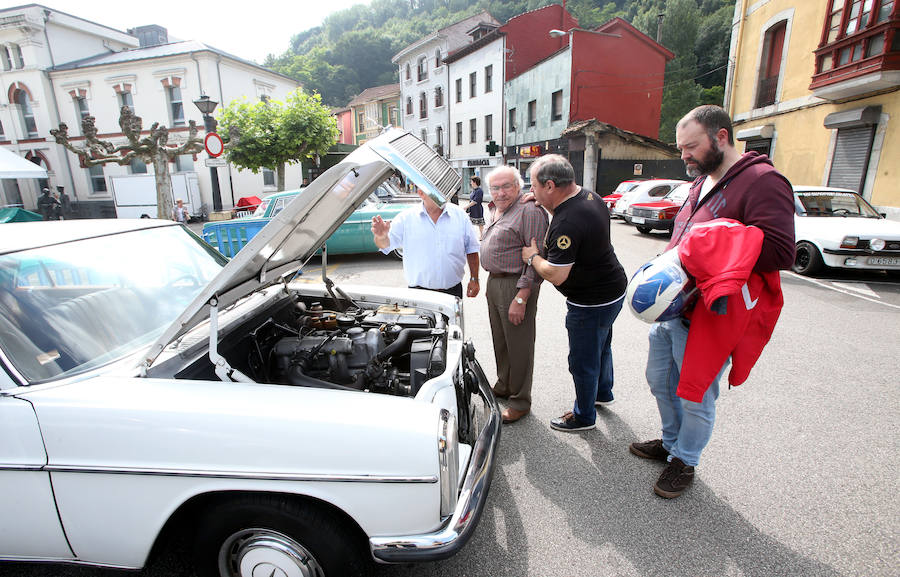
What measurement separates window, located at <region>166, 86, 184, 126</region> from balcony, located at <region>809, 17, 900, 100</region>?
26302 millimetres

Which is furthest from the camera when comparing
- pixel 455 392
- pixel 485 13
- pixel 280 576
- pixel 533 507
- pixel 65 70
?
pixel 485 13

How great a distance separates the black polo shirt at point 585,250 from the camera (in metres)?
2.77

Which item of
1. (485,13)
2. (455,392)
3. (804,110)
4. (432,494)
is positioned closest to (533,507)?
(455,392)

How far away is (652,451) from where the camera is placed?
9.85 ft

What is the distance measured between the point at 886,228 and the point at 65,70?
33361mm

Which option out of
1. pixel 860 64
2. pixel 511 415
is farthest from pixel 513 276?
pixel 860 64

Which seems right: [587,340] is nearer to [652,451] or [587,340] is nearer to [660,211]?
[652,451]

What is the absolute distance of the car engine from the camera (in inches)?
95.6

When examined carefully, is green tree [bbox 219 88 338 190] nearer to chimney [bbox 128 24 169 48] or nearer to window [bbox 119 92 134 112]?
window [bbox 119 92 134 112]

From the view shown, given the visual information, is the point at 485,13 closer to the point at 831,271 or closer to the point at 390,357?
the point at 831,271

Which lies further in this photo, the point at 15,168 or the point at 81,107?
the point at 81,107

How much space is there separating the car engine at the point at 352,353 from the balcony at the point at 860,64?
1382 centimetres

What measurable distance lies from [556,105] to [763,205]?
2500cm

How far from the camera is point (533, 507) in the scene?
2.59 m
